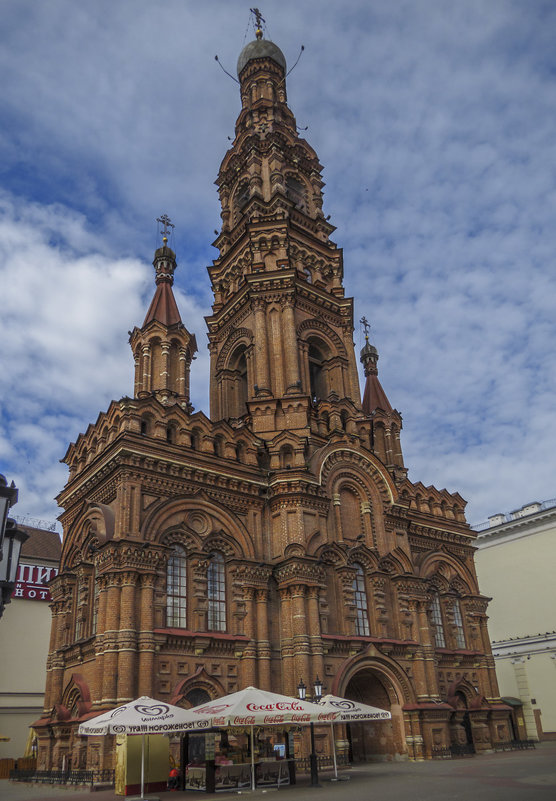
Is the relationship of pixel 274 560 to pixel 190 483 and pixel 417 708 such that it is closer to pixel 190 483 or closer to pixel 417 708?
pixel 190 483

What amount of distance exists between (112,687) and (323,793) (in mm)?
8285

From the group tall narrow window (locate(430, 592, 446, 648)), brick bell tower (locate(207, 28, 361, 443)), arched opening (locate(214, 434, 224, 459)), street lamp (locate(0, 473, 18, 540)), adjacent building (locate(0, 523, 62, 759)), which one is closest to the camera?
street lamp (locate(0, 473, 18, 540))

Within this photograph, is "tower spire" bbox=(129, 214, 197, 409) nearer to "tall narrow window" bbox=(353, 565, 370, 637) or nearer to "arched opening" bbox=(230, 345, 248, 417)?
"arched opening" bbox=(230, 345, 248, 417)

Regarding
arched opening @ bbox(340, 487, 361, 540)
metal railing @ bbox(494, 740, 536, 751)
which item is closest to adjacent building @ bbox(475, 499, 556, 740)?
metal railing @ bbox(494, 740, 536, 751)

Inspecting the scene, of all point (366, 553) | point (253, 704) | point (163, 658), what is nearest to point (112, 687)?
point (163, 658)

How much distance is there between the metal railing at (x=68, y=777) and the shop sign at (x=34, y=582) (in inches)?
787

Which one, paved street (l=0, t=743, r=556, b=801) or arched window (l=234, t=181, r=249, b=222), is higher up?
arched window (l=234, t=181, r=249, b=222)

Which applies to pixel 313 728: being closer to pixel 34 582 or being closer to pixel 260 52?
pixel 34 582

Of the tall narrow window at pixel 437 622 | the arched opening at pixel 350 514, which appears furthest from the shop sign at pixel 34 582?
the tall narrow window at pixel 437 622

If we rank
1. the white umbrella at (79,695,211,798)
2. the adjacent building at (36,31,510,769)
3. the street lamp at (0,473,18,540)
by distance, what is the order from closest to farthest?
1. the street lamp at (0,473,18,540)
2. the white umbrella at (79,695,211,798)
3. the adjacent building at (36,31,510,769)

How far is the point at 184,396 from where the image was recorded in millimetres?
32469

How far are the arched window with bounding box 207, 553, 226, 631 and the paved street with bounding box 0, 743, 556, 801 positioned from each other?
6497mm

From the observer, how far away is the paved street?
49.2ft

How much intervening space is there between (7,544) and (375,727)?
86.5ft
